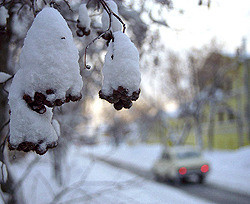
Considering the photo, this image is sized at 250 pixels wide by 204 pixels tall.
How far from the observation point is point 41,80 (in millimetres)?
1091

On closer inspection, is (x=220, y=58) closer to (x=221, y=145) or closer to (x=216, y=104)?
(x=216, y=104)

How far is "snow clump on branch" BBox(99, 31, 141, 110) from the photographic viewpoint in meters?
1.24

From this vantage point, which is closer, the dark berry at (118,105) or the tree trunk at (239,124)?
the dark berry at (118,105)

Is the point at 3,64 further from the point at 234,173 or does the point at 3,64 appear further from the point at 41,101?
the point at 234,173

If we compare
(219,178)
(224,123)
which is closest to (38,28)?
(219,178)

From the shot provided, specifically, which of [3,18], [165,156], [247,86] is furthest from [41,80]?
[247,86]

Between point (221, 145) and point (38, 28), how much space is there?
97.9ft

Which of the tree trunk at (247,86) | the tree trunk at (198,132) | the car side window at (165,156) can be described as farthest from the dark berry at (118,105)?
the tree trunk at (247,86)

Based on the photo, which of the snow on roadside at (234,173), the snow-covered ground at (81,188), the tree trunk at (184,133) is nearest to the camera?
the snow-covered ground at (81,188)

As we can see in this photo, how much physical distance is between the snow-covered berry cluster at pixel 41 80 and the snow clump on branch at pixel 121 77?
160 millimetres

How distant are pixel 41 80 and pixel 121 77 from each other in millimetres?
373

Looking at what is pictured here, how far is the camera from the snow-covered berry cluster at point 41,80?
1.10 metres

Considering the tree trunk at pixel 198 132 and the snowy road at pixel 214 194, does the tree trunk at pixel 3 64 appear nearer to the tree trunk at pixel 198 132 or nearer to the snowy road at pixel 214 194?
the snowy road at pixel 214 194

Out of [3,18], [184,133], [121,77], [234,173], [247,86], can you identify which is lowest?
[184,133]
